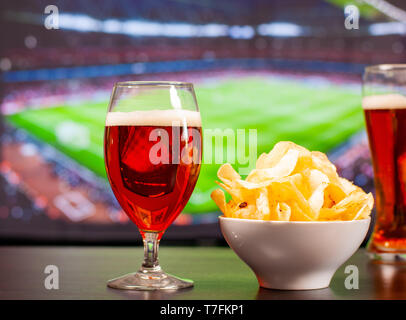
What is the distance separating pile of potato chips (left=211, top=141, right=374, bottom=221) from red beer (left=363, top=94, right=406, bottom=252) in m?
0.29

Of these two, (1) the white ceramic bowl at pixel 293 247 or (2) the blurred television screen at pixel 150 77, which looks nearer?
(1) the white ceramic bowl at pixel 293 247

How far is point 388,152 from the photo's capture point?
109 cm

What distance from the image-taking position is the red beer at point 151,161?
0.79 meters

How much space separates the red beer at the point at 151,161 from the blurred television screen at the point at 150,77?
8.88ft

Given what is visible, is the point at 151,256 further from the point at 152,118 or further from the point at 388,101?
the point at 388,101

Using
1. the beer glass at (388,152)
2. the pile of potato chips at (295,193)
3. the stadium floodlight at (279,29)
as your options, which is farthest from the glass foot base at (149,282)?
the stadium floodlight at (279,29)

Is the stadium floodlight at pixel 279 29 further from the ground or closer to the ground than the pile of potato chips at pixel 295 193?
further from the ground

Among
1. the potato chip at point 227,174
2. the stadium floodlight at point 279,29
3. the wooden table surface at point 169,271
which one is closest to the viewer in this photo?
the wooden table surface at point 169,271

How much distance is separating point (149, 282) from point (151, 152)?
156mm

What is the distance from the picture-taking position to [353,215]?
2.54 feet

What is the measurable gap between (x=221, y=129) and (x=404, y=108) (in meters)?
2.43

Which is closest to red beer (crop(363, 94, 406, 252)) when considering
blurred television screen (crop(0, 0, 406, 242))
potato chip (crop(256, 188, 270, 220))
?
potato chip (crop(256, 188, 270, 220))

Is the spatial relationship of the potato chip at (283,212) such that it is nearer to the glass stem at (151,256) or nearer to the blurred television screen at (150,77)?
the glass stem at (151,256)
